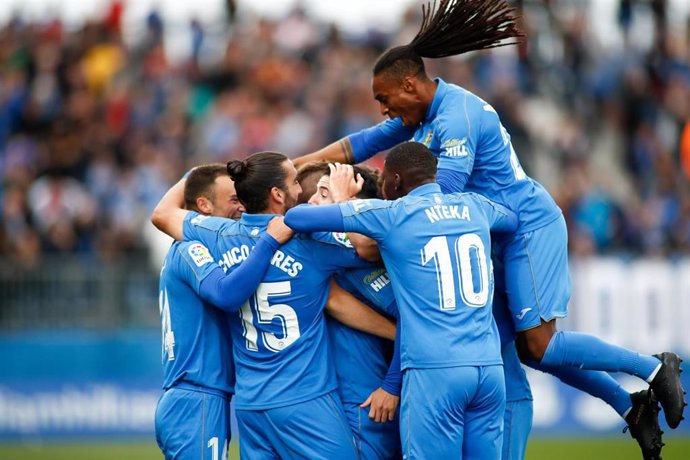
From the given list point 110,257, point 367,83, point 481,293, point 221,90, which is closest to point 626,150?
point 367,83

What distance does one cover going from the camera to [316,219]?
263 inches

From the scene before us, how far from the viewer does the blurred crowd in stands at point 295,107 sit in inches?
660

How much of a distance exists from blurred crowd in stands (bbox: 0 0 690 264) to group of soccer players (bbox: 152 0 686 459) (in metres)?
8.59

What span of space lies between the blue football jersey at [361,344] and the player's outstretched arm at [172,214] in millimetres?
1112

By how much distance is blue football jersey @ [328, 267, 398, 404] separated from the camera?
7.12m

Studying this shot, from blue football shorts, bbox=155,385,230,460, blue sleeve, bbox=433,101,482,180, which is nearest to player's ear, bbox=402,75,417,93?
blue sleeve, bbox=433,101,482,180

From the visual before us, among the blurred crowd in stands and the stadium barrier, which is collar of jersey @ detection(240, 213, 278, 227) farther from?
the blurred crowd in stands

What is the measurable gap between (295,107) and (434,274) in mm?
11783

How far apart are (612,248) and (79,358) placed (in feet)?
24.0

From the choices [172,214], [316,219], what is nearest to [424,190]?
[316,219]

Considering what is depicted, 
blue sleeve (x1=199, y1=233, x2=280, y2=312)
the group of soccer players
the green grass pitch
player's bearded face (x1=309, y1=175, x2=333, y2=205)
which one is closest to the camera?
the group of soccer players

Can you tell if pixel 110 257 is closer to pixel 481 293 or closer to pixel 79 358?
pixel 79 358

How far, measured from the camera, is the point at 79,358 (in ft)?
50.0

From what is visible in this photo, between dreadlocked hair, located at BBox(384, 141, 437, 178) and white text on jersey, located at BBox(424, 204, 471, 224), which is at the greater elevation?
dreadlocked hair, located at BBox(384, 141, 437, 178)
